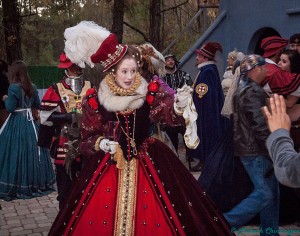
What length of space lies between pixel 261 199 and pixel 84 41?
231cm

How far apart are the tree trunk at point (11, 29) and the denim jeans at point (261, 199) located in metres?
8.34

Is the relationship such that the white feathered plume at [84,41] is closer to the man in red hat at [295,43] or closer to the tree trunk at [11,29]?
the man in red hat at [295,43]

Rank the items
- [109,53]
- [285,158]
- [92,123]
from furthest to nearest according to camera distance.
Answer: [92,123] < [109,53] < [285,158]

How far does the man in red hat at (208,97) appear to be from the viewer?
832cm

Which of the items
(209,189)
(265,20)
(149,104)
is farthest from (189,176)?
(265,20)

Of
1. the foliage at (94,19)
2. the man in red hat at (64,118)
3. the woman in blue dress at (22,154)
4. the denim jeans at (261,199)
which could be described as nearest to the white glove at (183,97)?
the denim jeans at (261,199)

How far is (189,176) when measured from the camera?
418 centimetres

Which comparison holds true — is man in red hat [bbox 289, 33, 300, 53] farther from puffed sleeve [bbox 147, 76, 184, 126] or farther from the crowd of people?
puffed sleeve [bbox 147, 76, 184, 126]

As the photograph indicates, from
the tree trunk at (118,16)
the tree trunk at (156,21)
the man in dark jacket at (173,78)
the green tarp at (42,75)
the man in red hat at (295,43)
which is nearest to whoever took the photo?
the man in red hat at (295,43)

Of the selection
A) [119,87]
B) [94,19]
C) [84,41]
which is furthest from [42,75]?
[119,87]

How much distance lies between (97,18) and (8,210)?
20868 mm

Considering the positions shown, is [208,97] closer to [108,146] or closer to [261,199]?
[261,199]

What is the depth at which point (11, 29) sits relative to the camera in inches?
462

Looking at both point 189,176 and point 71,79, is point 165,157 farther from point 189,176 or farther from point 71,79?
point 71,79
